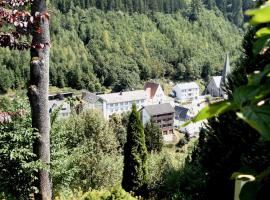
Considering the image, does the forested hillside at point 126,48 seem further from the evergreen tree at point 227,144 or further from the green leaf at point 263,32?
the green leaf at point 263,32

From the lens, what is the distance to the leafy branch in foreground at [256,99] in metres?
0.45

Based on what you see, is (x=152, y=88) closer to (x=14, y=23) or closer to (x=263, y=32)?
(x=14, y=23)

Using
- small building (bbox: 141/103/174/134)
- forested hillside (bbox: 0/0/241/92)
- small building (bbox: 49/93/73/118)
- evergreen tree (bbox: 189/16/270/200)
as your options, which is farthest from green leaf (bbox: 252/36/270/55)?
forested hillside (bbox: 0/0/241/92)

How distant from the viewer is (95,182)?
16797mm

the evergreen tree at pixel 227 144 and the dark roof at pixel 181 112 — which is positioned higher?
the evergreen tree at pixel 227 144

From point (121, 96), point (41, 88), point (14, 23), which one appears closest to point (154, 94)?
point (121, 96)

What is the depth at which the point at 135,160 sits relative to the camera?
16.9m

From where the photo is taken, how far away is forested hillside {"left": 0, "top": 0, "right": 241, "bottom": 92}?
94375 millimetres

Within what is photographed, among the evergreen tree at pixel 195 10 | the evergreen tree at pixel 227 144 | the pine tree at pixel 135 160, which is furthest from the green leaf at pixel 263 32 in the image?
the evergreen tree at pixel 195 10

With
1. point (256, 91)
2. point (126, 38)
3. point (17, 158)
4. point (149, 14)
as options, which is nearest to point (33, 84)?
point (17, 158)

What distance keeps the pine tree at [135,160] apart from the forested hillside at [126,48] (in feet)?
241

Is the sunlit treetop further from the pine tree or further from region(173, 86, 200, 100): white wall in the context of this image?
region(173, 86, 200, 100): white wall

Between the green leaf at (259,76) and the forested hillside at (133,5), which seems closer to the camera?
the green leaf at (259,76)

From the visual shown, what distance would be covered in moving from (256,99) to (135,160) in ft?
54.3
